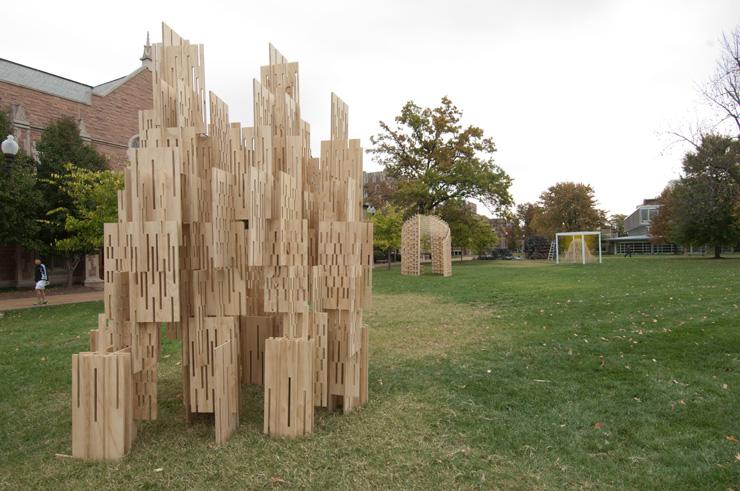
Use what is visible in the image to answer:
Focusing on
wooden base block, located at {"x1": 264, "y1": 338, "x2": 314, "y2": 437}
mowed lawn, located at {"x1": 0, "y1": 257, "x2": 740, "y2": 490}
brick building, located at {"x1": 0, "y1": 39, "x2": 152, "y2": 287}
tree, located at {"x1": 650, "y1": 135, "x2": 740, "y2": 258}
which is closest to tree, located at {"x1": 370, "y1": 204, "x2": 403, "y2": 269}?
brick building, located at {"x1": 0, "y1": 39, "x2": 152, "y2": 287}

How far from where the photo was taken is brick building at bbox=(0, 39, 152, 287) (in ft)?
64.5

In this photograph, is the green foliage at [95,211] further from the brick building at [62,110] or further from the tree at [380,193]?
the tree at [380,193]

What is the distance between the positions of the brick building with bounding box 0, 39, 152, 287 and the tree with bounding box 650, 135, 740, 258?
30.9 metres

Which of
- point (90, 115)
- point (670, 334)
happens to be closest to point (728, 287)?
point (670, 334)

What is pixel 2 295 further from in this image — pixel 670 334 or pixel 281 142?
pixel 670 334

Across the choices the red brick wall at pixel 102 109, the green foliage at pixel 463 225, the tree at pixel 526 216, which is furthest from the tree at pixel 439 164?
the tree at pixel 526 216

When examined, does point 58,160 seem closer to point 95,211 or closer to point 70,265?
point 70,265

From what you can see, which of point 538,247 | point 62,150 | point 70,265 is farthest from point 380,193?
point 538,247

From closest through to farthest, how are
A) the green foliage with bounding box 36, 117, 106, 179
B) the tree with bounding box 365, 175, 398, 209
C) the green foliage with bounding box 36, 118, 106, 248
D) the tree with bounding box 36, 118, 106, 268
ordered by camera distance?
the tree with bounding box 36, 118, 106, 268, the green foliage with bounding box 36, 118, 106, 248, the green foliage with bounding box 36, 117, 106, 179, the tree with bounding box 365, 175, 398, 209

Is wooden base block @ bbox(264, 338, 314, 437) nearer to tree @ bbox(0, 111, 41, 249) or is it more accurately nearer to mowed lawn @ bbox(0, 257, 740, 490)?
mowed lawn @ bbox(0, 257, 740, 490)

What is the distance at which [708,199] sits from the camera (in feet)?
85.0

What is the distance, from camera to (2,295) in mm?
17078

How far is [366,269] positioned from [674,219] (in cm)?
4133

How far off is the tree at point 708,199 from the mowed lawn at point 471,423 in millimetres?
21611
